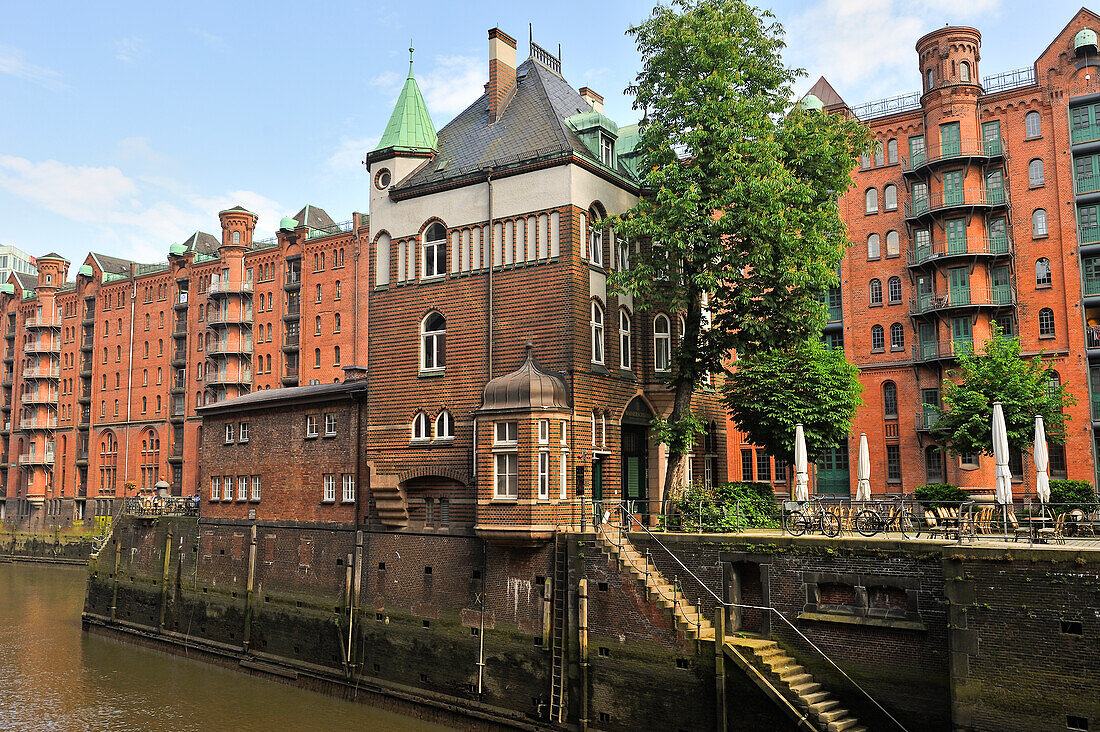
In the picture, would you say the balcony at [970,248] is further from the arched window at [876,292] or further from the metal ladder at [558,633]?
the metal ladder at [558,633]

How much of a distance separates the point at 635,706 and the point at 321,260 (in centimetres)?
6019

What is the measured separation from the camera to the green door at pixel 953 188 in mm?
48438

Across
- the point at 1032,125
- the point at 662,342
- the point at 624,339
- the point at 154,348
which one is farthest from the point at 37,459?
the point at 1032,125

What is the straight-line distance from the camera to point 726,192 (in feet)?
89.5

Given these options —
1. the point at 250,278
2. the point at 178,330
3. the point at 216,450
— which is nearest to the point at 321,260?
the point at 250,278

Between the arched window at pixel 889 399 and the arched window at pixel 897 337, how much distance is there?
1.98 m

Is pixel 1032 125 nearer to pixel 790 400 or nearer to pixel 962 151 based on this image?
pixel 962 151

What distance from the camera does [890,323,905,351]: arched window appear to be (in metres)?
51.1

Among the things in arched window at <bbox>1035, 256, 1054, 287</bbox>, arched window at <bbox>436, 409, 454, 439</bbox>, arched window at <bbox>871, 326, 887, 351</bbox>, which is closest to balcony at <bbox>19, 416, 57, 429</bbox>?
arched window at <bbox>436, 409, 454, 439</bbox>

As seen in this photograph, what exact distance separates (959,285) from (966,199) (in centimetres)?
446

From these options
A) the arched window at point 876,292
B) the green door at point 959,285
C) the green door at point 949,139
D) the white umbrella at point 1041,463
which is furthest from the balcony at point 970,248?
the white umbrella at point 1041,463

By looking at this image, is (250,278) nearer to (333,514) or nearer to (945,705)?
(333,514)

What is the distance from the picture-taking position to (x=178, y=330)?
277 ft

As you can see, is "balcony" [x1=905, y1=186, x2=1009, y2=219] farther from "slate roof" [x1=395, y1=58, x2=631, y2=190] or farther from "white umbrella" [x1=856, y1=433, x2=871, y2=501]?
"white umbrella" [x1=856, y1=433, x2=871, y2=501]
